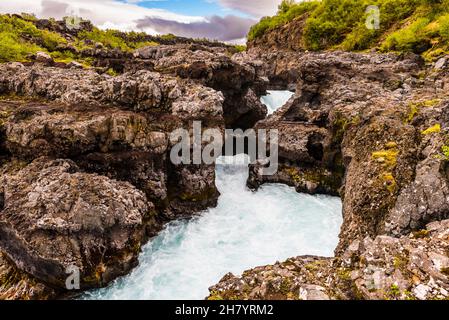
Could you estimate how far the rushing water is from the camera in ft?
A: 53.4

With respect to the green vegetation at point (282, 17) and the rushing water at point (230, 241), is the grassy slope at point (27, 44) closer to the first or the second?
the rushing water at point (230, 241)

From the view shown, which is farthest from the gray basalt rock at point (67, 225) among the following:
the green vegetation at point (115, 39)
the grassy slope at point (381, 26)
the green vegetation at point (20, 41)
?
the green vegetation at point (115, 39)

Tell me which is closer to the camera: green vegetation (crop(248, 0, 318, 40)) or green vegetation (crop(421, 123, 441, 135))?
green vegetation (crop(421, 123, 441, 135))

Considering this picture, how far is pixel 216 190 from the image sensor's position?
2509cm

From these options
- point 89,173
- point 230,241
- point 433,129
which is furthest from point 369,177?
point 89,173

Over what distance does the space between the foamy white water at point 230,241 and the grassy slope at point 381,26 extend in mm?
24515

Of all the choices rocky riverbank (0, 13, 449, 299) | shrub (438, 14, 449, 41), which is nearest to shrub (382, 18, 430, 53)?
shrub (438, 14, 449, 41)

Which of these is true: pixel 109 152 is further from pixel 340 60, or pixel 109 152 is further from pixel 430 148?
pixel 340 60

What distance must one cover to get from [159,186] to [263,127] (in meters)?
13.2

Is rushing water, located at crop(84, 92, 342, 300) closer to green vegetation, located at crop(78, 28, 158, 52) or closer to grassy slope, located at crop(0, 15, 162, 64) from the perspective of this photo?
grassy slope, located at crop(0, 15, 162, 64)

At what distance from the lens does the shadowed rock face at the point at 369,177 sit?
8.57 meters

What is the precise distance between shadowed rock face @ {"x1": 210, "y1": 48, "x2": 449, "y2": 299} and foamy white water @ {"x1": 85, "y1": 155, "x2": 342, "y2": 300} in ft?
8.88

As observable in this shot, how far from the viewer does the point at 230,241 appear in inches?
793
